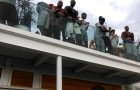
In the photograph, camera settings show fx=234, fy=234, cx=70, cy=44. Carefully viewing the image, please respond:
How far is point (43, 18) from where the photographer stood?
7859 millimetres

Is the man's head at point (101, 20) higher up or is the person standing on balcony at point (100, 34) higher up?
the man's head at point (101, 20)

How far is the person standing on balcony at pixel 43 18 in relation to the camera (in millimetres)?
7755

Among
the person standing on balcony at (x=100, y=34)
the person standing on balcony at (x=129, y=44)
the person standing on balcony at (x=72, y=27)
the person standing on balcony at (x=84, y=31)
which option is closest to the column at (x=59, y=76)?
the person standing on balcony at (x=72, y=27)

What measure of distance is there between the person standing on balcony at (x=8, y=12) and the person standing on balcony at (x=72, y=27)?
196 centimetres

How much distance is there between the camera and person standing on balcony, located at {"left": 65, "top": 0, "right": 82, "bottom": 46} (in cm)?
832

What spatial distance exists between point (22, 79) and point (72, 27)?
8.51 ft

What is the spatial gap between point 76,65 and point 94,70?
1.10 m

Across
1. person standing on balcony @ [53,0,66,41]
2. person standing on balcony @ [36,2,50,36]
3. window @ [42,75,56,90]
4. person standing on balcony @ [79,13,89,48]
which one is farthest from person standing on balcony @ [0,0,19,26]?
window @ [42,75,56,90]

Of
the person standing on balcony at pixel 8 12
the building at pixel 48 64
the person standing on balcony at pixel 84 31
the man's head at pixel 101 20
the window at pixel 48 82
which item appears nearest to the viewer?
the person standing on balcony at pixel 8 12

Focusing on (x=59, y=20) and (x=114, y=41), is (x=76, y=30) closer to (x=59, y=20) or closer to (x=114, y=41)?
(x=59, y=20)

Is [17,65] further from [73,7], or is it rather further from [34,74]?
[73,7]

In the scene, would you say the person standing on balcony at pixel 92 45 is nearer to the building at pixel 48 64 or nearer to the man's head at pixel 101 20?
the building at pixel 48 64

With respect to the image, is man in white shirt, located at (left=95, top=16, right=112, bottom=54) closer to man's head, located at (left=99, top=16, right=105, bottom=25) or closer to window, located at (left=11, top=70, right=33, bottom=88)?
man's head, located at (left=99, top=16, right=105, bottom=25)

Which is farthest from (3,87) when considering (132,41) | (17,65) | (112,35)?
(132,41)
